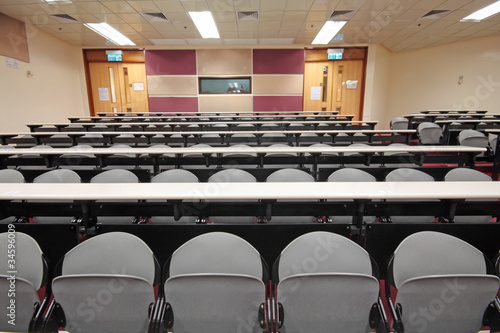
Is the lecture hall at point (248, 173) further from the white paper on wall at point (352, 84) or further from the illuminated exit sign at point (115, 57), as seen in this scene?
the white paper on wall at point (352, 84)

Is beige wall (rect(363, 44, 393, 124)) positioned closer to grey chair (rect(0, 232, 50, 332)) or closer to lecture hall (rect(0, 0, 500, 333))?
lecture hall (rect(0, 0, 500, 333))

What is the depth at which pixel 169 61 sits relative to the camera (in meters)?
9.41

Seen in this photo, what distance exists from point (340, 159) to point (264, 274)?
254 cm

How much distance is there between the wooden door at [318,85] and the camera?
31.6ft

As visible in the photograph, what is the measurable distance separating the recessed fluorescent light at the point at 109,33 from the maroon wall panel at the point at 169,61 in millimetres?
824

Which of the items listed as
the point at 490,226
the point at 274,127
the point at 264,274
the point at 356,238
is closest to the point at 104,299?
the point at 264,274

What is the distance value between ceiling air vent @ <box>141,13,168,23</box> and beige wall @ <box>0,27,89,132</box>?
3.43 m

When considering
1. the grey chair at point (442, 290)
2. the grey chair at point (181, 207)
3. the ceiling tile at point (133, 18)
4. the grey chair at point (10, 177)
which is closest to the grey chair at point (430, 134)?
the grey chair at point (442, 290)

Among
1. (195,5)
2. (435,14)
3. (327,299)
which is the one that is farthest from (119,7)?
(435,14)

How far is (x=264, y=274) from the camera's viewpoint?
53.6 inches

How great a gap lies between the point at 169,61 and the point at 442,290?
1009cm

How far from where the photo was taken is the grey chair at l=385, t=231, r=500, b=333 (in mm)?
1102

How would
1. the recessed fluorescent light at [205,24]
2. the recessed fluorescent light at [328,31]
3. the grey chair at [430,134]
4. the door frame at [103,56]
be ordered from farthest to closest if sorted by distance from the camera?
1. the door frame at [103,56]
2. the recessed fluorescent light at [328,31]
3. the recessed fluorescent light at [205,24]
4. the grey chair at [430,134]

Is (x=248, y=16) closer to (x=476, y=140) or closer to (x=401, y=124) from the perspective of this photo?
(x=401, y=124)
